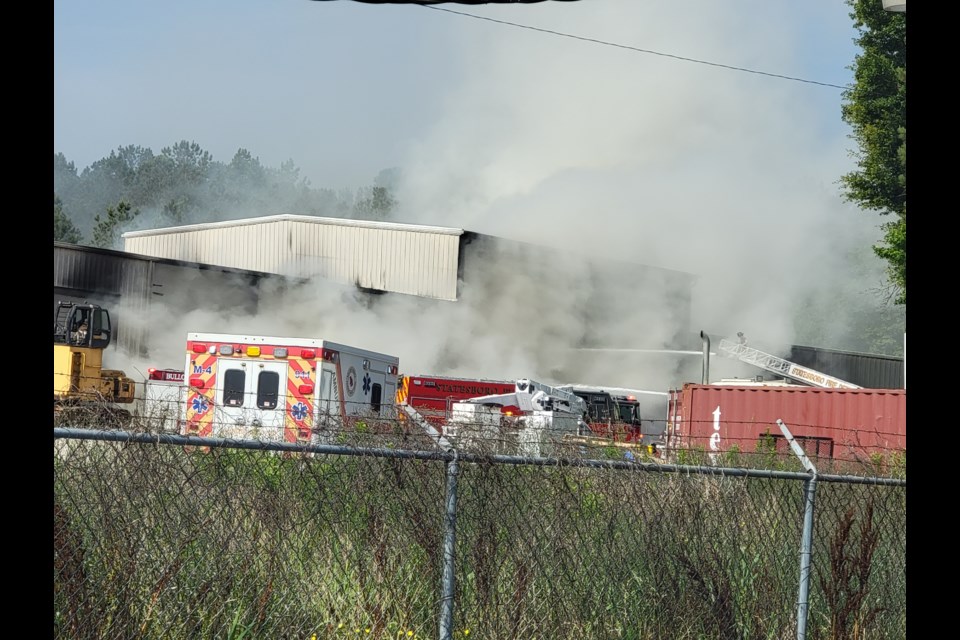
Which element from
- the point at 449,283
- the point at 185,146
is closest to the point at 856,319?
the point at 449,283

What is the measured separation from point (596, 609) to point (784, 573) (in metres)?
1.30

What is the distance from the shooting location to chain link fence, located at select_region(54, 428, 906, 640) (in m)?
3.94

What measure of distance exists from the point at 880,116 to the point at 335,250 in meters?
19.1

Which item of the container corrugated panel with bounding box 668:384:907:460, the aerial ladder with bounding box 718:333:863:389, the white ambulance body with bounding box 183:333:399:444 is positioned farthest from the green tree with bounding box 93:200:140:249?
the white ambulance body with bounding box 183:333:399:444

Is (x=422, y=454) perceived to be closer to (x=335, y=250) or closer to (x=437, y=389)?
(x=437, y=389)

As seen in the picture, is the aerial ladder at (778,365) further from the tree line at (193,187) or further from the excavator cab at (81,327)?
the tree line at (193,187)

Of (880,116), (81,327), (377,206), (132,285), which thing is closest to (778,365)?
(880,116)

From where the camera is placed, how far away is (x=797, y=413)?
75.5ft

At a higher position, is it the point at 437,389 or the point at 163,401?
the point at 163,401

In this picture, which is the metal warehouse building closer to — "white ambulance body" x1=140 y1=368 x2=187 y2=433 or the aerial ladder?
the aerial ladder

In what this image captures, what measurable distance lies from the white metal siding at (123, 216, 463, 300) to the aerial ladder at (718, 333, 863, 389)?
33.5 ft
